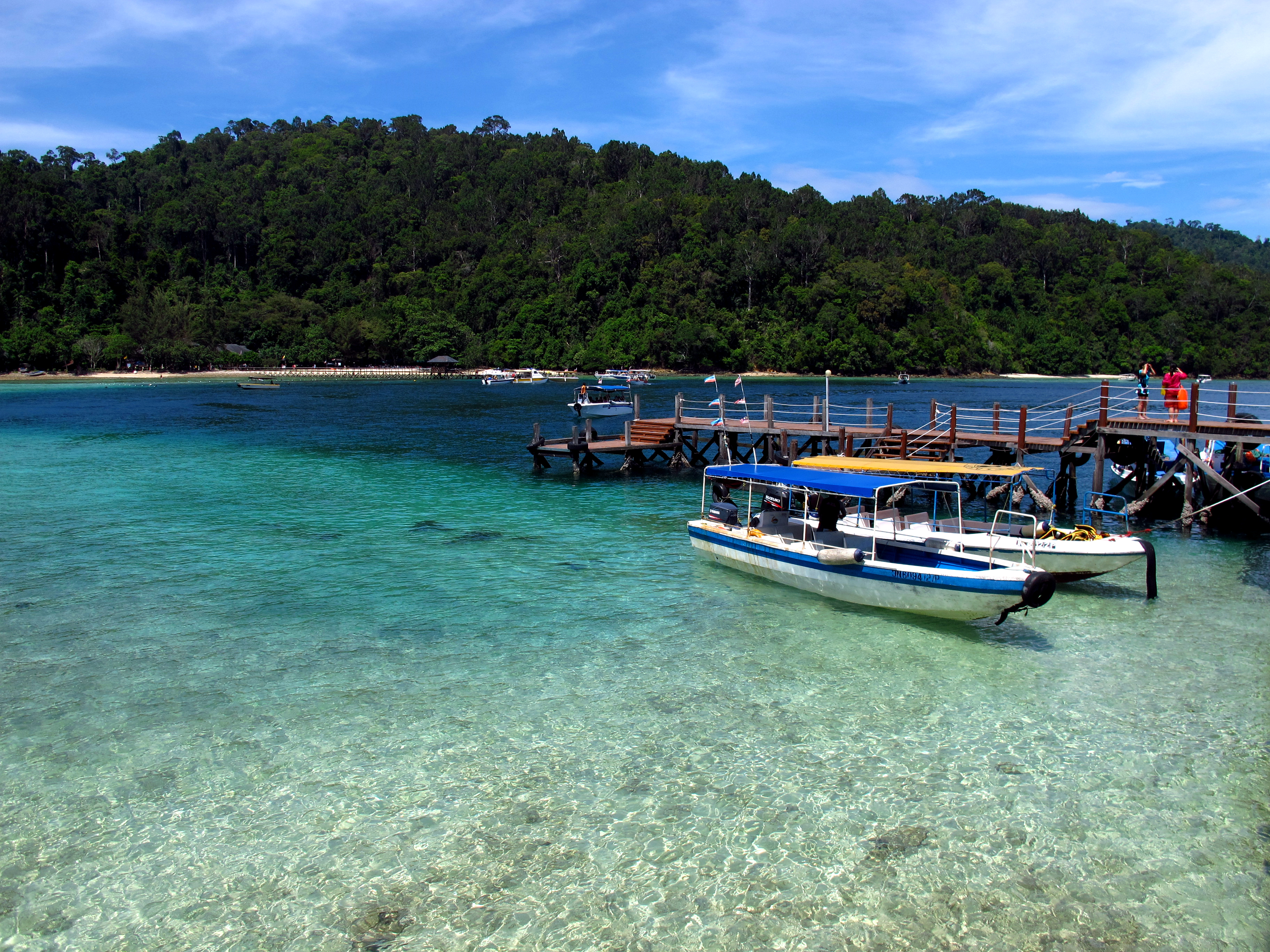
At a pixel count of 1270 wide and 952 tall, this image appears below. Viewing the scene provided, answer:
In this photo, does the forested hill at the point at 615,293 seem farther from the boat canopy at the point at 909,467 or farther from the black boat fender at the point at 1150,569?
the black boat fender at the point at 1150,569

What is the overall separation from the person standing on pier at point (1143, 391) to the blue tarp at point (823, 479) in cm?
Answer: 1293

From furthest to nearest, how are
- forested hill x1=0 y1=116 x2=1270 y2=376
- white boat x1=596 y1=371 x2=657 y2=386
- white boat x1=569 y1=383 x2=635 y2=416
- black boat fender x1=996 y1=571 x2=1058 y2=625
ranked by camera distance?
forested hill x1=0 y1=116 x2=1270 y2=376
white boat x1=596 y1=371 x2=657 y2=386
white boat x1=569 y1=383 x2=635 y2=416
black boat fender x1=996 y1=571 x2=1058 y2=625

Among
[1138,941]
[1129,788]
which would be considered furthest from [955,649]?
[1138,941]

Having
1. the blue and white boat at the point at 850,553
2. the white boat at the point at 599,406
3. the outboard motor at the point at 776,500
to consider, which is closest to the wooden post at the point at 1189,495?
the blue and white boat at the point at 850,553

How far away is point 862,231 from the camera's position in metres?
194

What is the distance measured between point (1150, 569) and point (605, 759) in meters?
13.9

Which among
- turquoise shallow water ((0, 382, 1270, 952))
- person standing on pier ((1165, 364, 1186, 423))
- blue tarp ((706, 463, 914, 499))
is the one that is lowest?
turquoise shallow water ((0, 382, 1270, 952))

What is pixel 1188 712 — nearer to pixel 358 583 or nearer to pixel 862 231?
pixel 358 583

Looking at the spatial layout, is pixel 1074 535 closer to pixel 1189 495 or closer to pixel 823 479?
pixel 823 479

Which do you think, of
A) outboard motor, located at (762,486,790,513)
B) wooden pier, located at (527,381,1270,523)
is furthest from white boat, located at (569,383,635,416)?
outboard motor, located at (762,486,790,513)

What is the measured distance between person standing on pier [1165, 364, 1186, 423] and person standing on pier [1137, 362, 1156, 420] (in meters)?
0.59

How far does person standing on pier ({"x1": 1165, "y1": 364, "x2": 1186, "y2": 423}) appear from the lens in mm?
27344

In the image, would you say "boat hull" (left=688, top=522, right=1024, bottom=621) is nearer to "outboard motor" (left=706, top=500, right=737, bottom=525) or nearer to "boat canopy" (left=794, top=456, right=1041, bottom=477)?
"outboard motor" (left=706, top=500, right=737, bottom=525)

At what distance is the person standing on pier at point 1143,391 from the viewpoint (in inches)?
1099
